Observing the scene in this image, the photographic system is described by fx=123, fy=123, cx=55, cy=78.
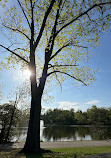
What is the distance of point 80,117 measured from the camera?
88562 mm

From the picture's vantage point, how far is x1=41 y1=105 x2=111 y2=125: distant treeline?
3076 inches

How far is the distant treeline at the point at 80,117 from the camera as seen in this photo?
3076 inches

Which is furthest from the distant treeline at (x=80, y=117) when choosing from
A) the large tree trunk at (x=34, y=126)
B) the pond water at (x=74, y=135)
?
the large tree trunk at (x=34, y=126)

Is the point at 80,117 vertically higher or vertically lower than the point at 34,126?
lower

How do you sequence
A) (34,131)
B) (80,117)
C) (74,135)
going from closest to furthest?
(34,131), (74,135), (80,117)

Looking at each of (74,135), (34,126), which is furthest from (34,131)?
(74,135)

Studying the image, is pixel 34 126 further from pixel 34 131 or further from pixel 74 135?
pixel 74 135

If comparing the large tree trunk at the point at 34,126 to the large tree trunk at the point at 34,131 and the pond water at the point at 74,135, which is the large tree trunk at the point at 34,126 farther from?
the pond water at the point at 74,135

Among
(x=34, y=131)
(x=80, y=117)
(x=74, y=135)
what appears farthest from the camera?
(x=80, y=117)

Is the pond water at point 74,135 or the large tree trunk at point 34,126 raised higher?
the large tree trunk at point 34,126

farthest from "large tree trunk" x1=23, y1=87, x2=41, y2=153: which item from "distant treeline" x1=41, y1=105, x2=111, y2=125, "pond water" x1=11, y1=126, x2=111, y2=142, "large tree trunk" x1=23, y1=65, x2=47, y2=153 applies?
"distant treeline" x1=41, y1=105, x2=111, y2=125

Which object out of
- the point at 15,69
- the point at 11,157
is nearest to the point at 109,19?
the point at 15,69

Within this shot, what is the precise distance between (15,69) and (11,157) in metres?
7.58

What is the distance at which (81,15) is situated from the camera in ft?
32.4
